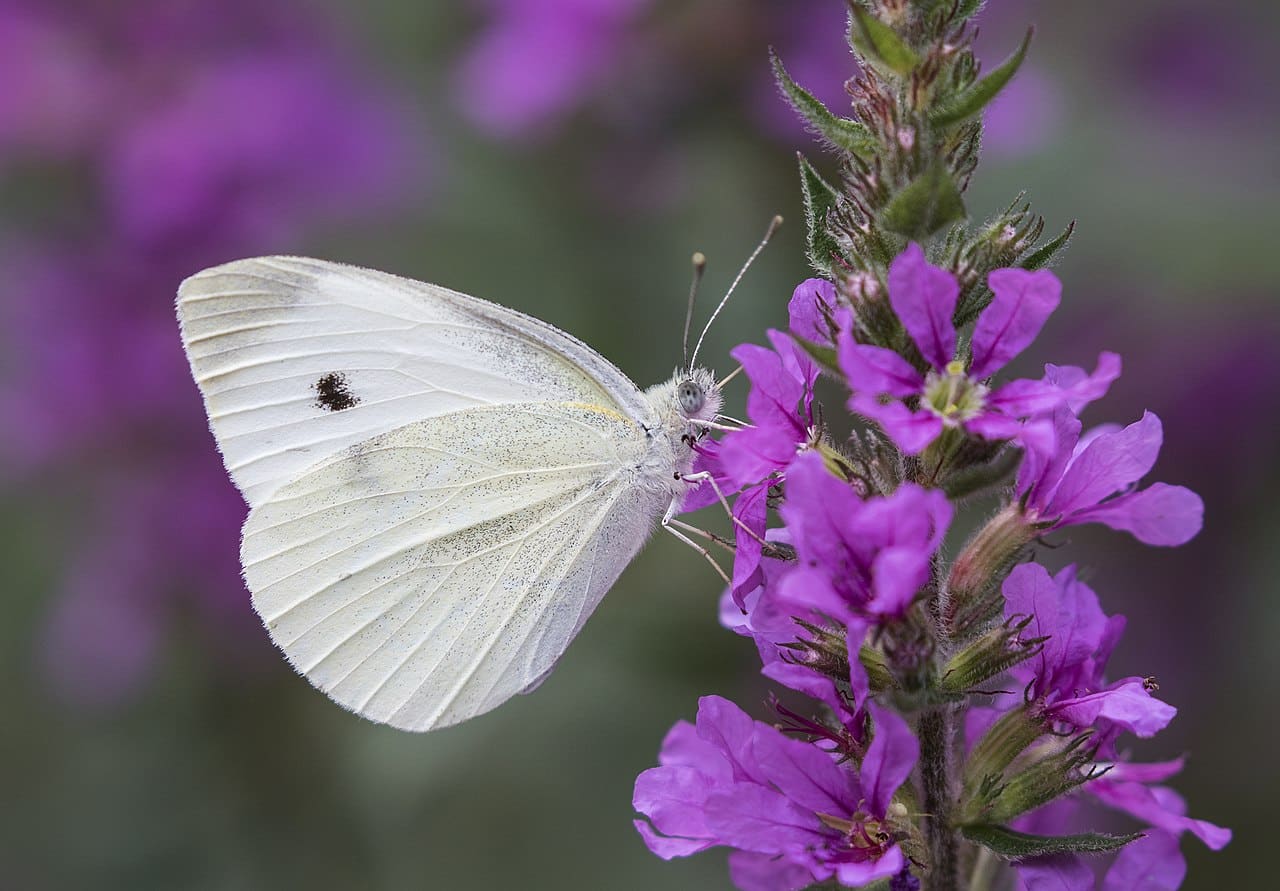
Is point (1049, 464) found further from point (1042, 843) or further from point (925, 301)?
point (1042, 843)

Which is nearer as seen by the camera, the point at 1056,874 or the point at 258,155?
the point at 1056,874

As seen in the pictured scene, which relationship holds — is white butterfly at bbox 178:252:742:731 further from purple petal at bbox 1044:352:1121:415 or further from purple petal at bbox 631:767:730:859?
purple petal at bbox 1044:352:1121:415

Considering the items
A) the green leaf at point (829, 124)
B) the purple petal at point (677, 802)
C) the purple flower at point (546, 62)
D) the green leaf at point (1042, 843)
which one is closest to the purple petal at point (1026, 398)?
the green leaf at point (829, 124)

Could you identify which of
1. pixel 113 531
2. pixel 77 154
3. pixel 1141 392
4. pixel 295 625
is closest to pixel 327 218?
pixel 77 154

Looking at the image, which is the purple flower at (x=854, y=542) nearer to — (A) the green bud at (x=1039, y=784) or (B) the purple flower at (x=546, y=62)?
(A) the green bud at (x=1039, y=784)

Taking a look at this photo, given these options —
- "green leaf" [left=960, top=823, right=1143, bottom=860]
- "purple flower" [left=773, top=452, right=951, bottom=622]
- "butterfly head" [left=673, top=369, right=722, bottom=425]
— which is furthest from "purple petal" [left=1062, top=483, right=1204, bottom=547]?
"butterfly head" [left=673, top=369, right=722, bottom=425]

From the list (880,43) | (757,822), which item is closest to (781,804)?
(757,822)

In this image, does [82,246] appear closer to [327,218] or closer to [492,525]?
[327,218]
